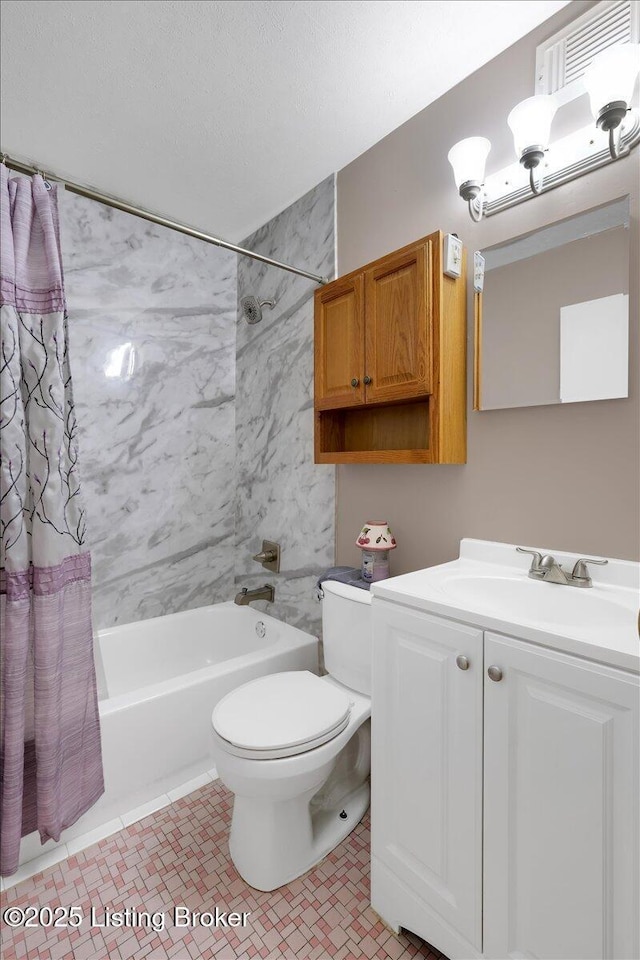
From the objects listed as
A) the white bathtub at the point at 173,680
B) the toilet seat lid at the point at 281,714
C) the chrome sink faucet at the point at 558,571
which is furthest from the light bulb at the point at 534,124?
the white bathtub at the point at 173,680

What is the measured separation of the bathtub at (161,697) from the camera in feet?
5.25

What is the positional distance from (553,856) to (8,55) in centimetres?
260

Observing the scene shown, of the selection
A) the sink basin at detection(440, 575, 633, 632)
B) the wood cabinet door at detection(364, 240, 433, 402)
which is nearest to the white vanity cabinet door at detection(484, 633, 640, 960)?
the sink basin at detection(440, 575, 633, 632)

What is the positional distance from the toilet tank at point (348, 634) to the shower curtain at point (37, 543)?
806 mm

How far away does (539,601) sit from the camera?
4.08 ft

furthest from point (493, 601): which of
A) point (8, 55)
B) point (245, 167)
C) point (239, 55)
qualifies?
point (8, 55)

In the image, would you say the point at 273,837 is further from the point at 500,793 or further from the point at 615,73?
the point at 615,73

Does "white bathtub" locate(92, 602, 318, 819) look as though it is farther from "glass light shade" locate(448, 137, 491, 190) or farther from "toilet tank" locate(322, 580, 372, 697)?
"glass light shade" locate(448, 137, 491, 190)

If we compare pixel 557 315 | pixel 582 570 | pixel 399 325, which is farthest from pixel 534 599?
pixel 399 325

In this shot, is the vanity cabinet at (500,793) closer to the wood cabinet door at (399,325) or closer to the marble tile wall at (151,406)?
the wood cabinet door at (399,325)

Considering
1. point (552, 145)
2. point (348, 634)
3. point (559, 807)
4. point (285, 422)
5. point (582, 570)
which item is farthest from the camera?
point (285, 422)

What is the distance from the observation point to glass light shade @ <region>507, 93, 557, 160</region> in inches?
49.4

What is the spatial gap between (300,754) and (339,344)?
1395 mm

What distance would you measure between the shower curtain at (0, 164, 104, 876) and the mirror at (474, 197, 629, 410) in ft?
4.19
